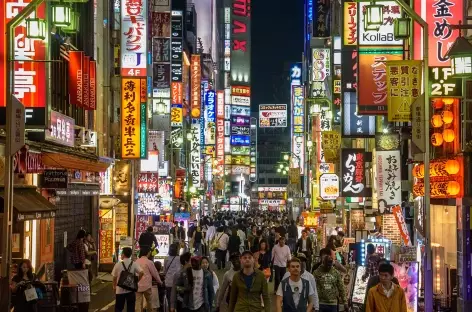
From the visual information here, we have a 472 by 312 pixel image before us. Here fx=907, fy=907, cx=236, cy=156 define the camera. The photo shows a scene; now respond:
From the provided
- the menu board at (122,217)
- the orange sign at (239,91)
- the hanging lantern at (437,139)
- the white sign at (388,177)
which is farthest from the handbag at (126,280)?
the orange sign at (239,91)

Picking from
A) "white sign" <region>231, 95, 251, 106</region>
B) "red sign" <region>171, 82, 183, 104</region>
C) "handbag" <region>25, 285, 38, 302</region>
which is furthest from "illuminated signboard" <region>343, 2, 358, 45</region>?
"white sign" <region>231, 95, 251, 106</region>

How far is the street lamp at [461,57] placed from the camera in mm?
15203

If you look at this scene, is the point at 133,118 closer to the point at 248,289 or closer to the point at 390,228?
the point at 390,228

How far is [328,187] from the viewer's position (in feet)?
130

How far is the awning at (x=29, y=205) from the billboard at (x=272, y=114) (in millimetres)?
136893

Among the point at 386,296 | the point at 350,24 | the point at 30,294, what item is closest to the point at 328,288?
the point at 386,296

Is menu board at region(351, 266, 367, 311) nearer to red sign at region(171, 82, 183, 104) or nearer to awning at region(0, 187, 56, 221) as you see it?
awning at region(0, 187, 56, 221)

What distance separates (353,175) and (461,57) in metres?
17.9

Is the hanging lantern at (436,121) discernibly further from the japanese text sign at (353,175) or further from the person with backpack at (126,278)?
the japanese text sign at (353,175)

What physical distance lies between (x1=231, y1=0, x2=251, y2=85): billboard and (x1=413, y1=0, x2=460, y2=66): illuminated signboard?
136 metres

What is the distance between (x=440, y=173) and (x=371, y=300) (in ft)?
32.8

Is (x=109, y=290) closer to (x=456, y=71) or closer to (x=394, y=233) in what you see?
(x=394, y=233)

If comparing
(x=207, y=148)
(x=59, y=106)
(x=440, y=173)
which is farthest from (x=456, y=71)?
(x=207, y=148)

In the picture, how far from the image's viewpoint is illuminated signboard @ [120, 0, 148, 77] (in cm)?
3509
